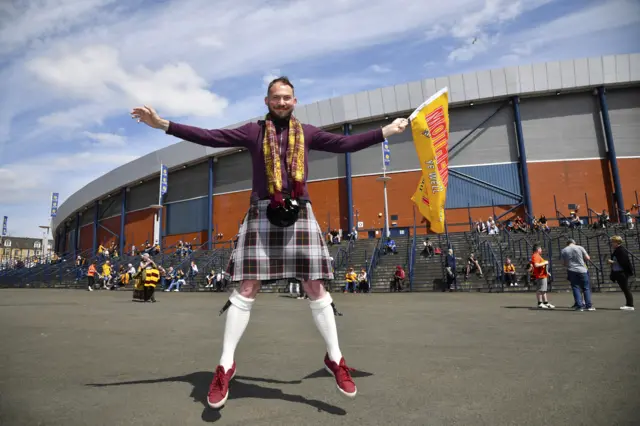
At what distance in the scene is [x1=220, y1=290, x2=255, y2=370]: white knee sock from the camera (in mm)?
2748

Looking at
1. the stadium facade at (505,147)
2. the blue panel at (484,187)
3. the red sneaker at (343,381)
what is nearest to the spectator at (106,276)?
the stadium facade at (505,147)

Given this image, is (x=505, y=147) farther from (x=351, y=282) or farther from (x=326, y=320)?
(x=326, y=320)

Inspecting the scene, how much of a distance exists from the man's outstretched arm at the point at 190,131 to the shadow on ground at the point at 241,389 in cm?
175

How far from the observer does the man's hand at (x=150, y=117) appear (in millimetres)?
3043

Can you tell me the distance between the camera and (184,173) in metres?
38.7

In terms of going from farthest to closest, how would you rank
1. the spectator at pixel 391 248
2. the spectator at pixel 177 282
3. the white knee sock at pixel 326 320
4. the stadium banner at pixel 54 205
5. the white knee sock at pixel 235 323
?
the stadium banner at pixel 54 205, the spectator at pixel 391 248, the spectator at pixel 177 282, the white knee sock at pixel 326 320, the white knee sock at pixel 235 323

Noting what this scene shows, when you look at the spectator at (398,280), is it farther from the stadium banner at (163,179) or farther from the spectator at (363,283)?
the stadium banner at (163,179)

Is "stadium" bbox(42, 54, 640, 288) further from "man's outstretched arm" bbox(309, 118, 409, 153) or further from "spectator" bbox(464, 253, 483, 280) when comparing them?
"man's outstretched arm" bbox(309, 118, 409, 153)

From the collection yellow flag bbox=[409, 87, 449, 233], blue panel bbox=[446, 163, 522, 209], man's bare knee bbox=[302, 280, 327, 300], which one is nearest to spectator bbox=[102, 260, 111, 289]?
yellow flag bbox=[409, 87, 449, 233]

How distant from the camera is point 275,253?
9.47ft

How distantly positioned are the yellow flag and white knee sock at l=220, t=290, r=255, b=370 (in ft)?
34.6

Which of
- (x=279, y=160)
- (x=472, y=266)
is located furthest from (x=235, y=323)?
(x=472, y=266)

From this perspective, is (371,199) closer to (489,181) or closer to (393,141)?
(393,141)

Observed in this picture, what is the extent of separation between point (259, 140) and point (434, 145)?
12.0 m
